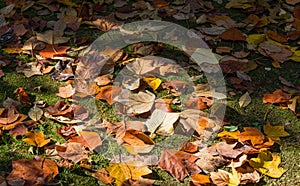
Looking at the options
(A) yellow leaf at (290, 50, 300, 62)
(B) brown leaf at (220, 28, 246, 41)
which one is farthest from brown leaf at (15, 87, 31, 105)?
(A) yellow leaf at (290, 50, 300, 62)

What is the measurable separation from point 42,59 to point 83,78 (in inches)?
12.4

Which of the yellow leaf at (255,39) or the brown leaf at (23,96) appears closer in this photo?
the brown leaf at (23,96)

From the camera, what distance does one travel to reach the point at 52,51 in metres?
3.00

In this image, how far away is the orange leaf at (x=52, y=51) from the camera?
2.98 meters

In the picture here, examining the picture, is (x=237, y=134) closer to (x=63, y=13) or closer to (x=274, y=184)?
(x=274, y=184)

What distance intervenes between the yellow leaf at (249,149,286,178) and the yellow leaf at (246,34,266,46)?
0.98 m

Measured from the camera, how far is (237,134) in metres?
2.42

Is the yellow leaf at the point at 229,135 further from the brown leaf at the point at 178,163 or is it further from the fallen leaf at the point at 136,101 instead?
the fallen leaf at the point at 136,101

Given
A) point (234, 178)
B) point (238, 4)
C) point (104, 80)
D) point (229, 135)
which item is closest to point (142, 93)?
point (104, 80)

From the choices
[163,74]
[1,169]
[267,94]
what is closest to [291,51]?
[267,94]

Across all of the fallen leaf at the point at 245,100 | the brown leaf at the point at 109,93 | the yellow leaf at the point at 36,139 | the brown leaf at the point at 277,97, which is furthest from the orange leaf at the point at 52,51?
the brown leaf at the point at 277,97

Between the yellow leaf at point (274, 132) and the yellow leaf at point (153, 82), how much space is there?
0.62 m

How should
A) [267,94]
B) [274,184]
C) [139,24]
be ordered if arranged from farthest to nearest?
[139,24], [267,94], [274,184]

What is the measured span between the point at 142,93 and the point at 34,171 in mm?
750
